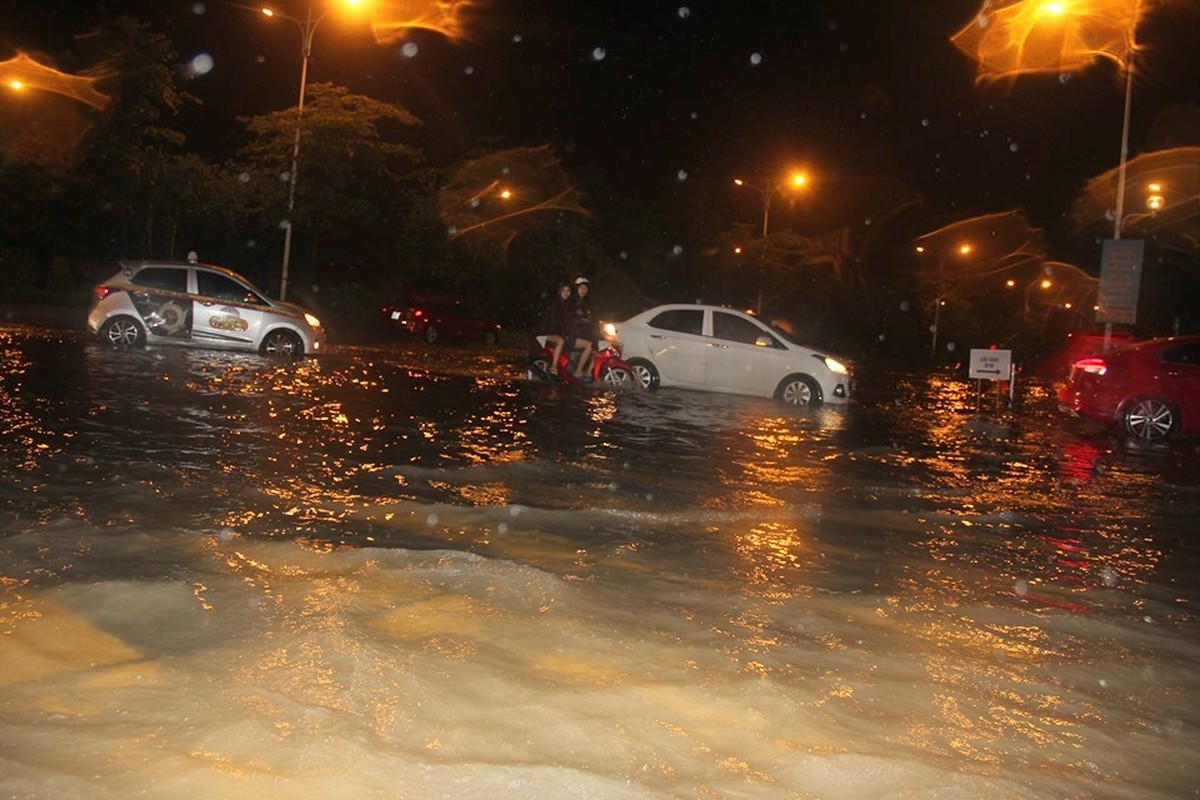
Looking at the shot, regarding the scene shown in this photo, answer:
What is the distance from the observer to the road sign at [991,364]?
813 inches

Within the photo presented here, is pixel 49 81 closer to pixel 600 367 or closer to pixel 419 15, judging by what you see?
pixel 419 15

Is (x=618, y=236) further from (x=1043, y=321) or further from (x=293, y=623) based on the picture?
(x=293, y=623)

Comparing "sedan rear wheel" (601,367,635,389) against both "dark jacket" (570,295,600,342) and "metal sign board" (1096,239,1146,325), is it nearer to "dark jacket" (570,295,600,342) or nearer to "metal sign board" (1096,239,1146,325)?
"dark jacket" (570,295,600,342)

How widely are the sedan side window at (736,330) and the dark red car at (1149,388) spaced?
4936 millimetres

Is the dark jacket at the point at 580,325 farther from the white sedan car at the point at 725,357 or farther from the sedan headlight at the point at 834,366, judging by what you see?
the sedan headlight at the point at 834,366

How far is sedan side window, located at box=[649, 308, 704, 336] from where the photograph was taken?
62.5 feet

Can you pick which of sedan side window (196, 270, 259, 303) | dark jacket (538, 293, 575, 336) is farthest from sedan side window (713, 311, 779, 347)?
sedan side window (196, 270, 259, 303)

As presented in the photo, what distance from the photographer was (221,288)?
69.5 feet

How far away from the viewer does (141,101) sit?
3559cm

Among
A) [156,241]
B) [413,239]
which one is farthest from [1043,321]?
[156,241]

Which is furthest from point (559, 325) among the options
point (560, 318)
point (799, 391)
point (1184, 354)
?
point (1184, 354)

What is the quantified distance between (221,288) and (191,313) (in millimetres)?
752

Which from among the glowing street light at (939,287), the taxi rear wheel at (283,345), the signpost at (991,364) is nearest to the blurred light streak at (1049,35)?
the signpost at (991,364)

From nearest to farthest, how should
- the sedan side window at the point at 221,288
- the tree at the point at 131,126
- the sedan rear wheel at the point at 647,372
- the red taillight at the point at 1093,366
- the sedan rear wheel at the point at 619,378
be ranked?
the red taillight at the point at 1093,366 < the sedan rear wheel at the point at 619,378 < the sedan rear wheel at the point at 647,372 < the sedan side window at the point at 221,288 < the tree at the point at 131,126
